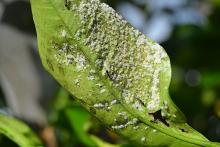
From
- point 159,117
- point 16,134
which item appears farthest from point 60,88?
point 159,117

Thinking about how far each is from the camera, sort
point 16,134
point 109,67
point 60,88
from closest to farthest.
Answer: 1. point 109,67
2. point 16,134
3. point 60,88

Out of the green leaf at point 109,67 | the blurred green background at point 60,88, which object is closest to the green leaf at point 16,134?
the blurred green background at point 60,88

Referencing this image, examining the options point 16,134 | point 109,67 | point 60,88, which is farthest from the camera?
point 60,88

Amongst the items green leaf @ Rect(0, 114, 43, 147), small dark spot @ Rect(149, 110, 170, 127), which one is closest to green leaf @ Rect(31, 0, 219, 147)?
small dark spot @ Rect(149, 110, 170, 127)

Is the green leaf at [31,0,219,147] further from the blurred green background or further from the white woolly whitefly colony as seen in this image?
the blurred green background

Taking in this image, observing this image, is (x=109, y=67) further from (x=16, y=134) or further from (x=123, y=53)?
(x=16, y=134)
